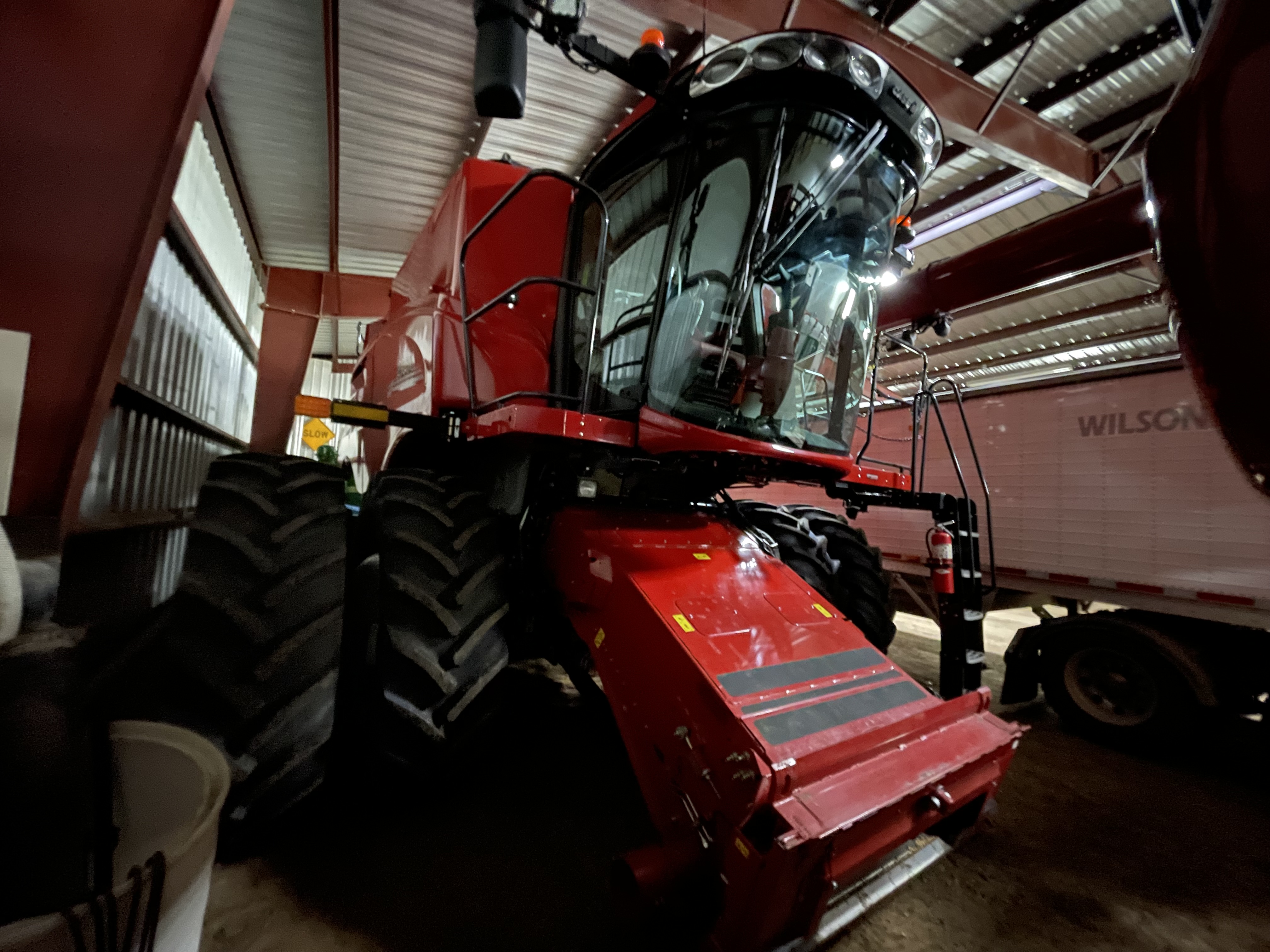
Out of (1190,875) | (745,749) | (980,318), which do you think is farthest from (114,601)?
(980,318)

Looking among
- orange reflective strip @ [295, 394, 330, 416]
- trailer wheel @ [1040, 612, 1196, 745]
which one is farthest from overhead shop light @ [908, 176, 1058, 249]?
orange reflective strip @ [295, 394, 330, 416]

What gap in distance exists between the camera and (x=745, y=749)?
1428mm

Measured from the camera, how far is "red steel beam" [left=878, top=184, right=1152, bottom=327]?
3.63 metres

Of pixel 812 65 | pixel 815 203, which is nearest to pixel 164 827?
→ pixel 815 203

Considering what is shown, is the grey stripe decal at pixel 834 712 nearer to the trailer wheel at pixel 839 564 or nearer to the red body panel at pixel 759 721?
the red body panel at pixel 759 721

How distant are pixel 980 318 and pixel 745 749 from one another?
9.51m

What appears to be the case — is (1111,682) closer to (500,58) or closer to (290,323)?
(500,58)

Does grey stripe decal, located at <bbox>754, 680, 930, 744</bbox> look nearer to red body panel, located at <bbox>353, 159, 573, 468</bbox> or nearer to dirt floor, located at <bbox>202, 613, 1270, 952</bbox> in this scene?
dirt floor, located at <bbox>202, 613, 1270, 952</bbox>

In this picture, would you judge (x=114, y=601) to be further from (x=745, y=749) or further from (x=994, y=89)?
(x=994, y=89)

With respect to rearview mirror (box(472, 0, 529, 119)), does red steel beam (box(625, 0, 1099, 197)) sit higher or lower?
higher

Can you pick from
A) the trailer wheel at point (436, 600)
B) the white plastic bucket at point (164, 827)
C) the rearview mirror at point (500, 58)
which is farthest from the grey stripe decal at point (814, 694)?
the rearview mirror at point (500, 58)

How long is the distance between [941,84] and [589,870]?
196 inches

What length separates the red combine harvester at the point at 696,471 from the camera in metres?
1.49

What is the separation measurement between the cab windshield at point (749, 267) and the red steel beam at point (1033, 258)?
2.34 m
